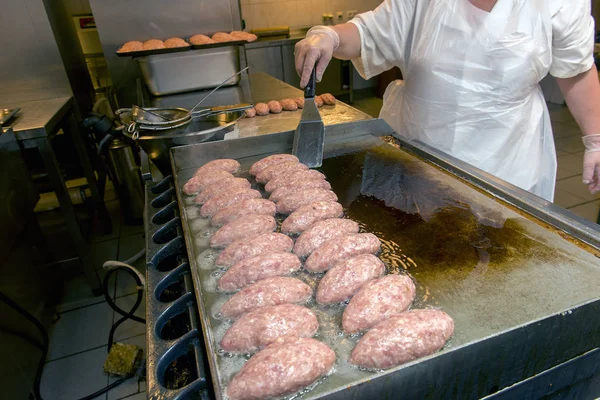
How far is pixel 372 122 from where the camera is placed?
163 cm

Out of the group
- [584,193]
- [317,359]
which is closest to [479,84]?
[317,359]

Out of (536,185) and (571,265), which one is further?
(536,185)

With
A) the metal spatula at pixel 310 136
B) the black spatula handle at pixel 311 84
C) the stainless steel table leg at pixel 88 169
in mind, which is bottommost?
the stainless steel table leg at pixel 88 169

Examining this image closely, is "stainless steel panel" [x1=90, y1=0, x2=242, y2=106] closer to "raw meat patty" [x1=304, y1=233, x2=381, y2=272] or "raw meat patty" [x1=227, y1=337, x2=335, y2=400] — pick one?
"raw meat patty" [x1=304, y1=233, x2=381, y2=272]

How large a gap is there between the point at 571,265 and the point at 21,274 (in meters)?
2.19

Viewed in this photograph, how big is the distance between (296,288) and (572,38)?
4.52 feet

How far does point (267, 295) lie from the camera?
0.83m

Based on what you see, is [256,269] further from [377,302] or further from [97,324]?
[97,324]

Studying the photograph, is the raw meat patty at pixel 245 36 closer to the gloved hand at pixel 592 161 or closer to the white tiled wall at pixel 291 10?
the gloved hand at pixel 592 161

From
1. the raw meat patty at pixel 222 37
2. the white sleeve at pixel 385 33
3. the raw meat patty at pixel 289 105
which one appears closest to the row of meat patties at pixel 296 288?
the white sleeve at pixel 385 33

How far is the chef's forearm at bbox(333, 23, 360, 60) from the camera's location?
1669mm

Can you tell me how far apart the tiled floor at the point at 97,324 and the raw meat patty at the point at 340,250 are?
53.3 inches

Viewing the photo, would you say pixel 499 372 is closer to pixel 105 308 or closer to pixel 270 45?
pixel 105 308

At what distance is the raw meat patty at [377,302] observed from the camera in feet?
2.53
